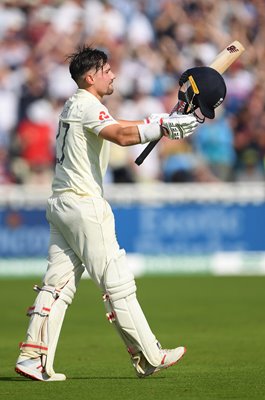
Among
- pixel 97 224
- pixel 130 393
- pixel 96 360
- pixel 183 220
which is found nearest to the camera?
pixel 130 393

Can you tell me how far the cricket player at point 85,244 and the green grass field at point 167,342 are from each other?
0.21 metres

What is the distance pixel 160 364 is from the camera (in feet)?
23.2

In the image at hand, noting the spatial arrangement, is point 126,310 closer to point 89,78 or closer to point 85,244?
point 85,244

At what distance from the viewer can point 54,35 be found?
1833 centimetres

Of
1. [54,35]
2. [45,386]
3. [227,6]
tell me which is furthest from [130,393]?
[227,6]

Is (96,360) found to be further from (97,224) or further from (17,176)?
(17,176)

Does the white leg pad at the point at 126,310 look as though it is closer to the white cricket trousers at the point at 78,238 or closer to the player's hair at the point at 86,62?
the white cricket trousers at the point at 78,238

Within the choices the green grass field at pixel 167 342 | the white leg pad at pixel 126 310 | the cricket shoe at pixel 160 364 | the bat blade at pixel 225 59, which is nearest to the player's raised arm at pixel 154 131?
the bat blade at pixel 225 59

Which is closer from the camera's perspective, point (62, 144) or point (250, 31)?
point (62, 144)

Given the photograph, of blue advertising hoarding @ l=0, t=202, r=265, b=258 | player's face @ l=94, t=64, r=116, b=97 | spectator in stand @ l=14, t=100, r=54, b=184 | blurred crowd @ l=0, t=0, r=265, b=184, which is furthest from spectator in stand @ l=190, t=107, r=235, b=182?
player's face @ l=94, t=64, r=116, b=97

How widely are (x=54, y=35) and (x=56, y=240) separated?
38.0 feet

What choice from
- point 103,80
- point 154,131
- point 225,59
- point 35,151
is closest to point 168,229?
point 35,151

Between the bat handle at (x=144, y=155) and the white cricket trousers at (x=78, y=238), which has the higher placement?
the bat handle at (x=144, y=155)

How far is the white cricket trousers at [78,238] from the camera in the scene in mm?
6995
